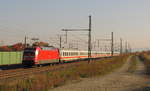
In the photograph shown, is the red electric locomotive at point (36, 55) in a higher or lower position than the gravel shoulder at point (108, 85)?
higher

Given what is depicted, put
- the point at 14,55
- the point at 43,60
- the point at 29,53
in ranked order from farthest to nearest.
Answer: the point at 14,55
the point at 43,60
the point at 29,53

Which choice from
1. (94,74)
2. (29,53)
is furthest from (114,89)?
(29,53)

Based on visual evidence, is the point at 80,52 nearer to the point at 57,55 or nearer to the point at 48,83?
the point at 57,55

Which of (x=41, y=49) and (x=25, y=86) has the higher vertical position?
(x=41, y=49)

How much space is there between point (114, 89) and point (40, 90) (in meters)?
4.09

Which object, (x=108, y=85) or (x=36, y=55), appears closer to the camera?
(x=108, y=85)

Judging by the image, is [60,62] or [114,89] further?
[60,62]

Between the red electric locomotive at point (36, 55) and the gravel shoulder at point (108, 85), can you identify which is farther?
the red electric locomotive at point (36, 55)

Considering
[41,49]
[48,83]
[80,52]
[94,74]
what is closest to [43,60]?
[41,49]

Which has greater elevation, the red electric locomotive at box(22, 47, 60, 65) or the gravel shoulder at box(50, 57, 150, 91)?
→ the red electric locomotive at box(22, 47, 60, 65)

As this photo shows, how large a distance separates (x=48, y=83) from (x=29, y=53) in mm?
16249

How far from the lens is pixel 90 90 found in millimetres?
13555

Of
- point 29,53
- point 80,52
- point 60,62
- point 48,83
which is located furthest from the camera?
point 80,52

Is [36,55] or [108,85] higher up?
[36,55]
